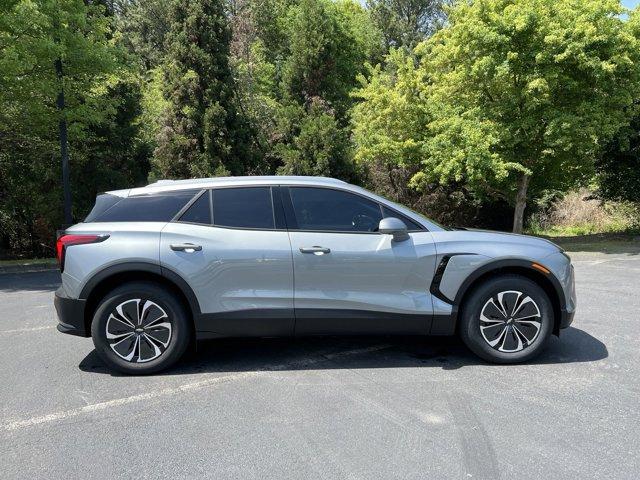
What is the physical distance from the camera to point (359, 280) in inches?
172

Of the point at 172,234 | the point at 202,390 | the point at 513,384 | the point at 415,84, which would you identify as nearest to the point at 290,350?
the point at 202,390

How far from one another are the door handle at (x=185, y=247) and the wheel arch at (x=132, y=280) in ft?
0.62

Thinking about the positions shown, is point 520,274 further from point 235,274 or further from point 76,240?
point 76,240

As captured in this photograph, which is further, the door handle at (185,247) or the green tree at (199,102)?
the green tree at (199,102)

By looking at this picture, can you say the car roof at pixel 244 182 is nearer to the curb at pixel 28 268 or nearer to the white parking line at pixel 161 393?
the white parking line at pixel 161 393

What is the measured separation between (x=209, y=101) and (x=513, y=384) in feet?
59.1

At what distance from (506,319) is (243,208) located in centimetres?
248

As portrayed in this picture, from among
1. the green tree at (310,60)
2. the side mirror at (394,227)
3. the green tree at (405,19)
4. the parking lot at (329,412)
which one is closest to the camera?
the parking lot at (329,412)

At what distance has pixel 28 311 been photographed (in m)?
7.33

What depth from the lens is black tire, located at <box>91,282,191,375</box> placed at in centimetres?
438

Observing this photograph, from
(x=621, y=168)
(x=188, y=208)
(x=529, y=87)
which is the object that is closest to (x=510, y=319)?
(x=188, y=208)

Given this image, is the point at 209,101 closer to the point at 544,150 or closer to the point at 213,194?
the point at 544,150

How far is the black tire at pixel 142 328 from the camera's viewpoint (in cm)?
438

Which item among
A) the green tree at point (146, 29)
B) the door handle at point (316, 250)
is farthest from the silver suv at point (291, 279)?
the green tree at point (146, 29)
